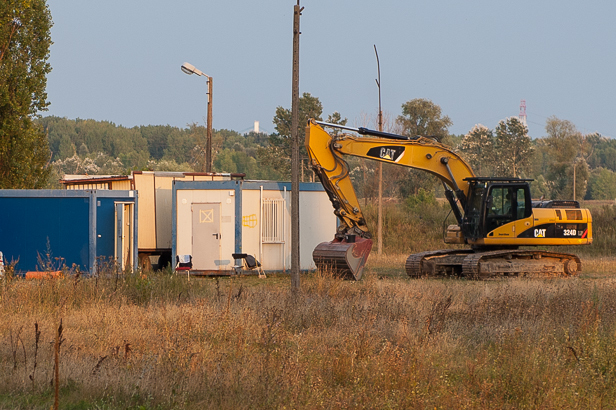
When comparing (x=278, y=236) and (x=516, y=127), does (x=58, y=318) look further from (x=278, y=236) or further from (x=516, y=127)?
(x=516, y=127)

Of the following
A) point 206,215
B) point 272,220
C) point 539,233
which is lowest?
point 539,233

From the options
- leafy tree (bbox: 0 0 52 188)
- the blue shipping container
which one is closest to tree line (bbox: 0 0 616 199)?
leafy tree (bbox: 0 0 52 188)

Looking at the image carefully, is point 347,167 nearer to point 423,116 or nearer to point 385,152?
point 385,152

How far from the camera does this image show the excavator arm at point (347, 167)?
18953 millimetres

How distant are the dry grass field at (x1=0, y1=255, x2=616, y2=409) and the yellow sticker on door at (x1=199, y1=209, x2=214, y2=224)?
8152mm

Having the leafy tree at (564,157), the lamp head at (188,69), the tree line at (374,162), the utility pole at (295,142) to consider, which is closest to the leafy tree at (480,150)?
the tree line at (374,162)

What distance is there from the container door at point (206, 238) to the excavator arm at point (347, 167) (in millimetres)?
3659

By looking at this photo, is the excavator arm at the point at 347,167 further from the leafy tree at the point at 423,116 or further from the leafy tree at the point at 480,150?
the leafy tree at the point at 480,150

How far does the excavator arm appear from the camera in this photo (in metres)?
19.0

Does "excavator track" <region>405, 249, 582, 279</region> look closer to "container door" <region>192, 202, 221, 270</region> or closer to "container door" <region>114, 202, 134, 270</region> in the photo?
"container door" <region>192, 202, 221, 270</region>

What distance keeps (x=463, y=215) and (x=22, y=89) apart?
16.1 meters

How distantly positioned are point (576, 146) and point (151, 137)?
6954cm

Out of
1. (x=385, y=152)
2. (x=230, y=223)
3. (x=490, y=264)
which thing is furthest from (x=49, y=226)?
(x=490, y=264)

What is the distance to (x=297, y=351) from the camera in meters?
8.29
